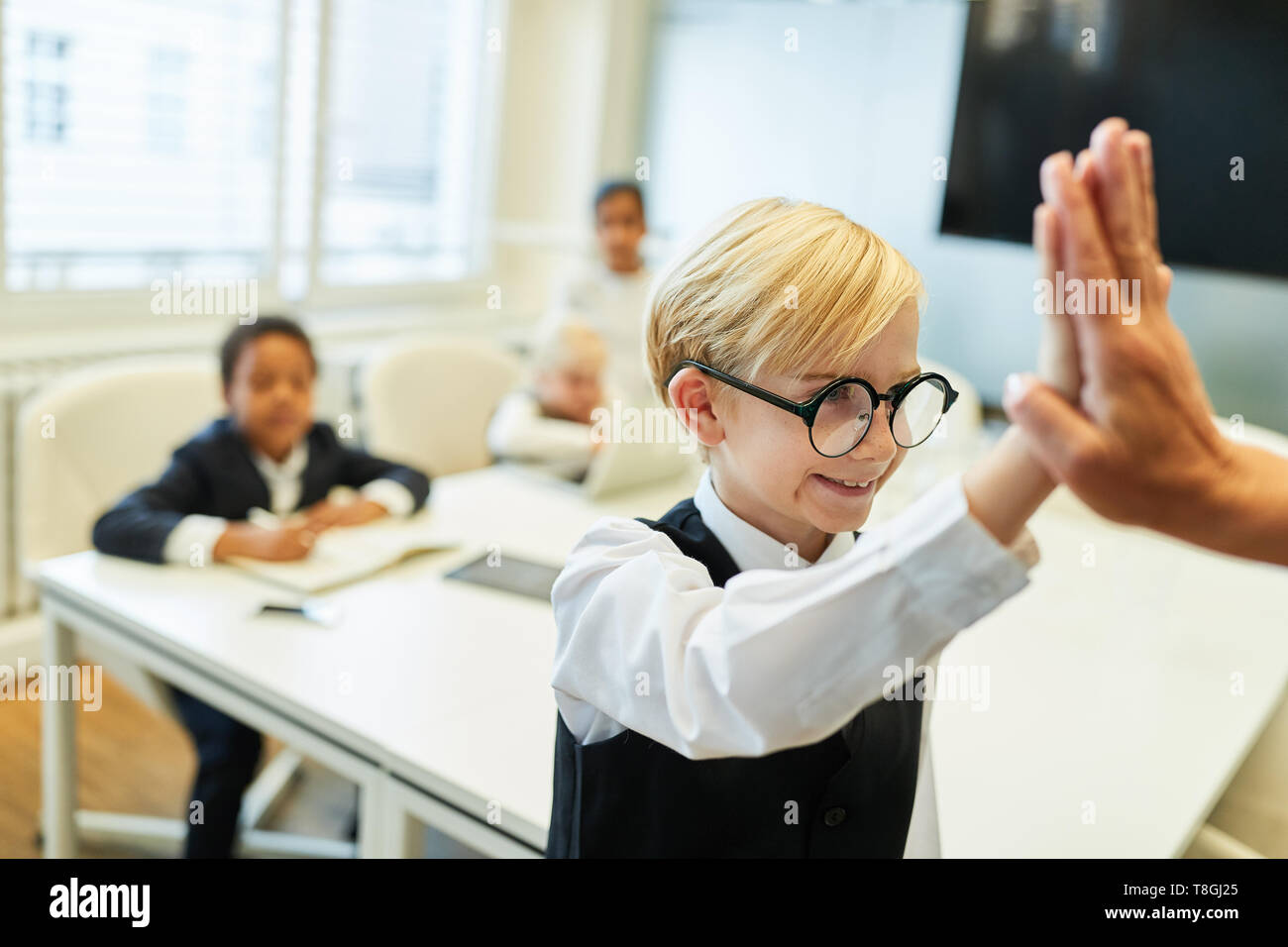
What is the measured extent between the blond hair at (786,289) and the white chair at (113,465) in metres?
1.39

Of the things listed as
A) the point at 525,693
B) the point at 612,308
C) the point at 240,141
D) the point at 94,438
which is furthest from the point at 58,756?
the point at 240,141

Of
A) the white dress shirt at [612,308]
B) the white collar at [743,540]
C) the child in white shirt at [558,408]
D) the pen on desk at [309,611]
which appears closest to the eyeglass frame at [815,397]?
the white collar at [743,540]

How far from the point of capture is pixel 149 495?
5.81 feet

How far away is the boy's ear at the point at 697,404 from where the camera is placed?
2.65 ft

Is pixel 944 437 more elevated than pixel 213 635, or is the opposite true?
pixel 944 437

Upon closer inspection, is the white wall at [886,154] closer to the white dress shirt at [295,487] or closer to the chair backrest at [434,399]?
the chair backrest at [434,399]

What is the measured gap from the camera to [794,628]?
1.90ft

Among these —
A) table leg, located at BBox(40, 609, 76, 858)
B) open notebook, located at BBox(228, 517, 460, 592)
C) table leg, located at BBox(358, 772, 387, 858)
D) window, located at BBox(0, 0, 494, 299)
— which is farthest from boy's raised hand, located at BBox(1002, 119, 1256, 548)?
window, located at BBox(0, 0, 494, 299)

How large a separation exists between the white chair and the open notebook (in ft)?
1.07

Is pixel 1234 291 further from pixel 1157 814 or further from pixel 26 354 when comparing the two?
pixel 26 354

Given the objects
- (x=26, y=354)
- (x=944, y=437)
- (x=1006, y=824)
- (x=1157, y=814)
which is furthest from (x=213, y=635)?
(x=26, y=354)

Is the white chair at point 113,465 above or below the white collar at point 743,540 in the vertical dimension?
below

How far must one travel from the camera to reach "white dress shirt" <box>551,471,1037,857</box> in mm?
549

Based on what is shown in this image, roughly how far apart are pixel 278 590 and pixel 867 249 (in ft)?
3.85
